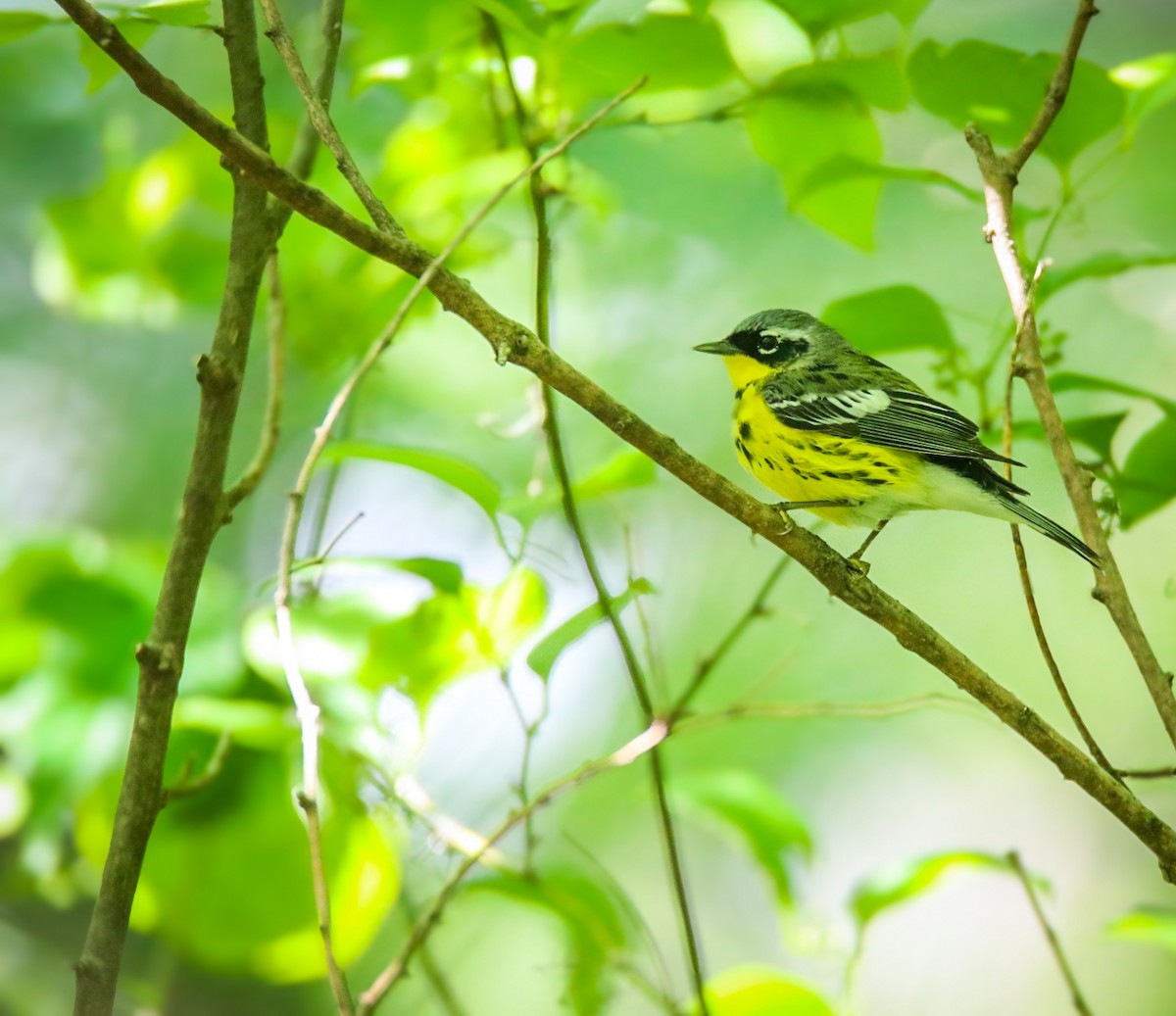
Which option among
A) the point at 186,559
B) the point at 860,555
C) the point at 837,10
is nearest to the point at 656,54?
the point at 837,10

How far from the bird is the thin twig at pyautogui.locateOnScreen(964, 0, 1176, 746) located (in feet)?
2.02

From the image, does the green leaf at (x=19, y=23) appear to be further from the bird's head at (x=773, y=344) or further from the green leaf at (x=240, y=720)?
the bird's head at (x=773, y=344)

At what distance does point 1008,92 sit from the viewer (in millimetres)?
1692

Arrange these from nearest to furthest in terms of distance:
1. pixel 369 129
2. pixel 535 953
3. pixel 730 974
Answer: pixel 730 974 < pixel 369 129 < pixel 535 953

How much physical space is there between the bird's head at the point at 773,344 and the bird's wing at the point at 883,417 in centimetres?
21

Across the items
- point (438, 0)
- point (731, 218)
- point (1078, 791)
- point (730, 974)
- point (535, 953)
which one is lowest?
point (730, 974)

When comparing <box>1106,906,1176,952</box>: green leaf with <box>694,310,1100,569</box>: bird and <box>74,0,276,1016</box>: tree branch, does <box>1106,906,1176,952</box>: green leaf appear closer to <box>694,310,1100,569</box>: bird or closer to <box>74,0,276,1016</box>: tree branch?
<box>694,310,1100,569</box>: bird

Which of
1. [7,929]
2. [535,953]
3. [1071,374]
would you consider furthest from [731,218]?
[7,929]

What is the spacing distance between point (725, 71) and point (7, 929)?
2.55 m

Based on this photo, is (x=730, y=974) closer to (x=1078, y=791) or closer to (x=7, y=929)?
(x=7, y=929)

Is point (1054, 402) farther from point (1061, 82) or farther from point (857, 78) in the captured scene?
point (857, 78)

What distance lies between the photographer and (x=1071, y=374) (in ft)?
5.48

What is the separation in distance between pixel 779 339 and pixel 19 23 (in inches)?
75.2

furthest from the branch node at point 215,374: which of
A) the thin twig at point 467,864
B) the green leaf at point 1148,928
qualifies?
the green leaf at point 1148,928
